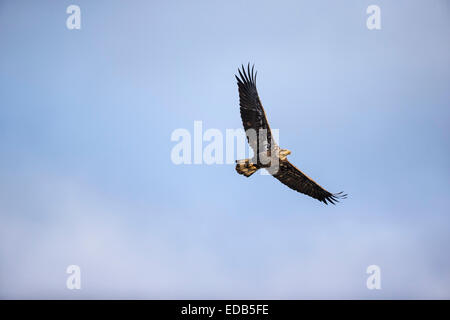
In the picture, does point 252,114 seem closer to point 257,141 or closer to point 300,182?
point 257,141

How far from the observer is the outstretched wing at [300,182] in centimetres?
1345

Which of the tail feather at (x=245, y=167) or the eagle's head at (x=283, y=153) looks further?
the eagle's head at (x=283, y=153)

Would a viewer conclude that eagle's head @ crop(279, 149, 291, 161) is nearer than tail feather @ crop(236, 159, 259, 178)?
No

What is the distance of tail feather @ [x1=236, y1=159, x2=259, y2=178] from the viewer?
12609 millimetres

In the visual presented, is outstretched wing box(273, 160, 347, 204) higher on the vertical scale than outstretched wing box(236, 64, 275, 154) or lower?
lower

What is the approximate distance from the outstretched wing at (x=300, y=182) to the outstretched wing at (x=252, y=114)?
1154mm

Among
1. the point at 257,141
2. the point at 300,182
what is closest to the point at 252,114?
the point at 257,141

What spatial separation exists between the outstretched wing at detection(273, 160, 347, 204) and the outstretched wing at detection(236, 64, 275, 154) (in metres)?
1.15

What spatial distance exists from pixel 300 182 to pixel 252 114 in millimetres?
3048

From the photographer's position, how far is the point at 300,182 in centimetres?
1398
